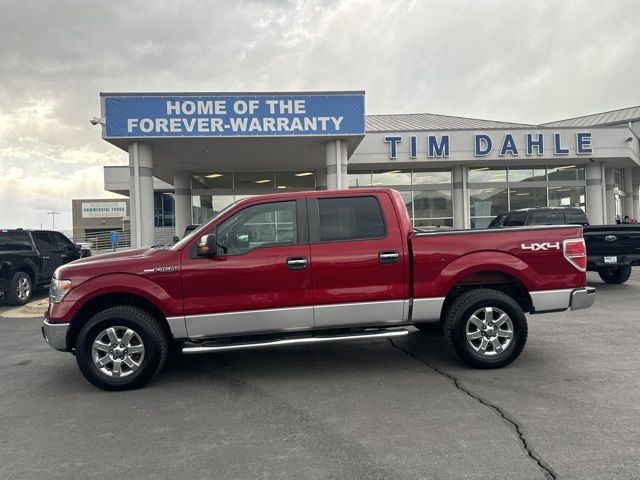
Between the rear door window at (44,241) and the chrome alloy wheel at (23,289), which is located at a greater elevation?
the rear door window at (44,241)

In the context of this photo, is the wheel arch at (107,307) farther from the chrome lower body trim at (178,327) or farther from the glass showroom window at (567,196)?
the glass showroom window at (567,196)

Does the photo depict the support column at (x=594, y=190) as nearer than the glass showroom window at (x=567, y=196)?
Yes

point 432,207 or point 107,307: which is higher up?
point 432,207

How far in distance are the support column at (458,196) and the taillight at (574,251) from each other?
58.2 ft

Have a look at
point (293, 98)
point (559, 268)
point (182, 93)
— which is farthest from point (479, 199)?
point (559, 268)

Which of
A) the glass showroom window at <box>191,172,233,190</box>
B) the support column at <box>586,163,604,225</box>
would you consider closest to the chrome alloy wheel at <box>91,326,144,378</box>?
the glass showroom window at <box>191,172,233,190</box>

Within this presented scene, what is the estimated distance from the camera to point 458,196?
74.5 feet

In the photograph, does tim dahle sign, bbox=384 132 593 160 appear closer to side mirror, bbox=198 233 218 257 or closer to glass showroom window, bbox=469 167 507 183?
glass showroom window, bbox=469 167 507 183

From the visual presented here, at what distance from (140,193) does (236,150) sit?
11.6 feet

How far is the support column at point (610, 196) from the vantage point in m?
26.5

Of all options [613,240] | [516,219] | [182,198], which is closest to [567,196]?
[516,219]

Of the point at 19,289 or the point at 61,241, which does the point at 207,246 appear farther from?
the point at 61,241

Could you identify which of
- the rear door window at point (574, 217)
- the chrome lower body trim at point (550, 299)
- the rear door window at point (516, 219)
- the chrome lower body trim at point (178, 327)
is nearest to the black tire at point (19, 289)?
the chrome lower body trim at point (178, 327)

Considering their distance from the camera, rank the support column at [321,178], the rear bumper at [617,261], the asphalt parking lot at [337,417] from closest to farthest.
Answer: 1. the asphalt parking lot at [337,417]
2. the rear bumper at [617,261]
3. the support column at [321,178]
